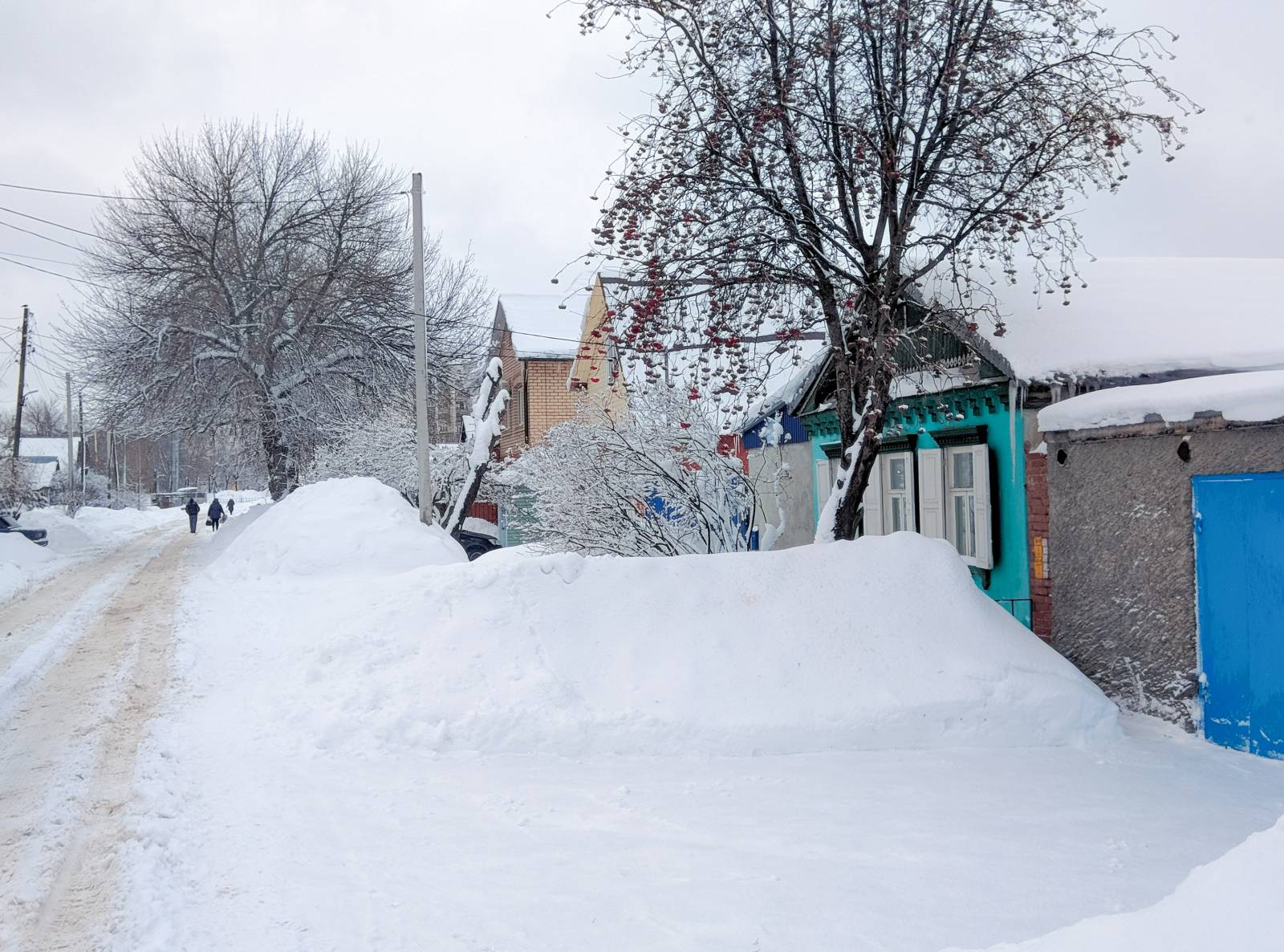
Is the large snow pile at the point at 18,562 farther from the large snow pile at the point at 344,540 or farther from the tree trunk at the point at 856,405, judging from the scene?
the tree trunk at the point at 856,405

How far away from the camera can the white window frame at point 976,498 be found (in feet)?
31.9

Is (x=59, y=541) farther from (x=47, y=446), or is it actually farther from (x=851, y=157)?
(x=47, y=446)

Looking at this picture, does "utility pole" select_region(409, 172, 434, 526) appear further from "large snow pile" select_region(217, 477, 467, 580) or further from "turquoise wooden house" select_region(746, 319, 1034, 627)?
"turquoise wooden house" select_region(746, 319, 1034, 627)

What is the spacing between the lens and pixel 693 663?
736 centimetres

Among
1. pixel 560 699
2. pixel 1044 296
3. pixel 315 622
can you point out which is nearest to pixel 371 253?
pixel 315 622

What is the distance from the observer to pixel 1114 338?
9.02 metres

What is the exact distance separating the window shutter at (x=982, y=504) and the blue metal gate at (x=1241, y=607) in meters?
2.65

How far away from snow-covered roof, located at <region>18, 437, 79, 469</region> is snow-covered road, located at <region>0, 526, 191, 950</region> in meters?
75.7

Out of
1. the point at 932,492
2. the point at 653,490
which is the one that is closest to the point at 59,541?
the point at 653,490

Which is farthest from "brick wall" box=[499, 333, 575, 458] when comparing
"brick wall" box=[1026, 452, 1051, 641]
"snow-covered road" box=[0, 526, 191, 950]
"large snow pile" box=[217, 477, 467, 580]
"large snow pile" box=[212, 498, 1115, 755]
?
"brick wall" box=[1026, 452, 1051, 641]

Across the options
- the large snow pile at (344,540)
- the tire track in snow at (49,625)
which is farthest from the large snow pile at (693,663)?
the large snow pile at (344,540)

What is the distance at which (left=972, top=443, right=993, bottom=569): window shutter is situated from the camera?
9.71 meters

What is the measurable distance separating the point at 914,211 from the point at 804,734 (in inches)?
196

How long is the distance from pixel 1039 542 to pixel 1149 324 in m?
2.57
